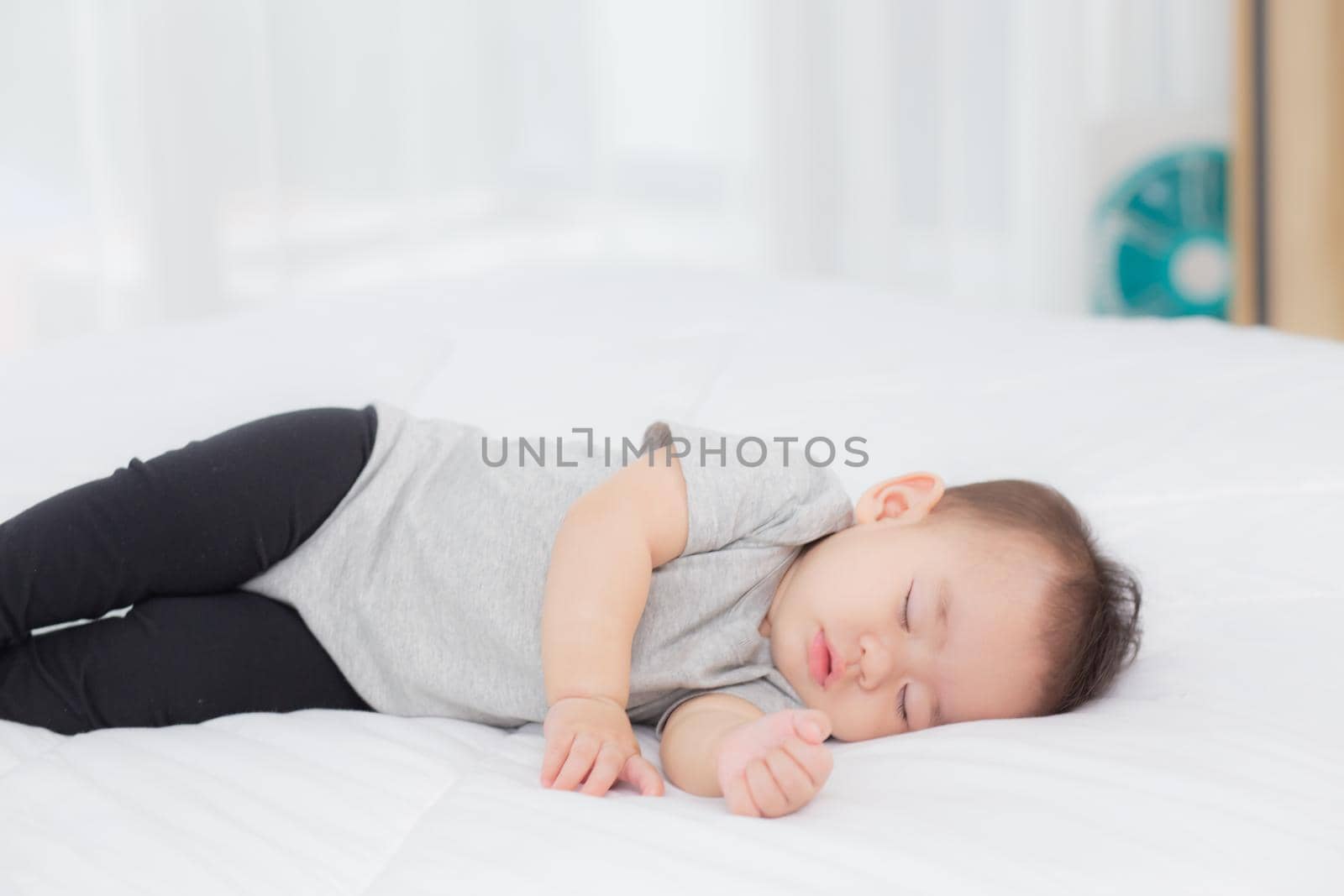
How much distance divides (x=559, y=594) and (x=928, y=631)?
280mm

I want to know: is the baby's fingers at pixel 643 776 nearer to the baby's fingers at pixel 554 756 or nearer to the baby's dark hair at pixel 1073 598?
the baby's fingers at pixel 554 756

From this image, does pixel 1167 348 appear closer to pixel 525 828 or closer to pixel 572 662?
pixel 572 662

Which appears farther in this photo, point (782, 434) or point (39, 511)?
point (782, 434)

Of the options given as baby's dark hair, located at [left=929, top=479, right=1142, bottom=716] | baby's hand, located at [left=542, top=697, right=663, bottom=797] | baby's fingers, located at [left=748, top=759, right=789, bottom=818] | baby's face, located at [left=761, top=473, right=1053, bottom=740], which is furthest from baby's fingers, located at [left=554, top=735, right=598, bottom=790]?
baby's dark hair, located at [left=929, top=479, right=1142, bottom=716]

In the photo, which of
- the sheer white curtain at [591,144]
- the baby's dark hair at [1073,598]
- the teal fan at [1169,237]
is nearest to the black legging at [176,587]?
the baby's dark hair at [1073,598]

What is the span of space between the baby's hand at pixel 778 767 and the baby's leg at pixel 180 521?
1.54ft

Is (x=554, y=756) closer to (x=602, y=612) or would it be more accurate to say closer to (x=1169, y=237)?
(x=602, y=612)

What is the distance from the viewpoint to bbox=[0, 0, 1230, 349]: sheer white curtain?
251 centimetres

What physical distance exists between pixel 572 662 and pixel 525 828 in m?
0.18

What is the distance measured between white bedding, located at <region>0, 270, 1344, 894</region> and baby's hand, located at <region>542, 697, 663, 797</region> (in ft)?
0.06

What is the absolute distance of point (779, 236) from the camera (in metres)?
2.84

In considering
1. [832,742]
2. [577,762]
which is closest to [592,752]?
[577,762]

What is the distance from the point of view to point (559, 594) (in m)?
0.94

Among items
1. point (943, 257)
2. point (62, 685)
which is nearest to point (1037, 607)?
point (62, 685)
